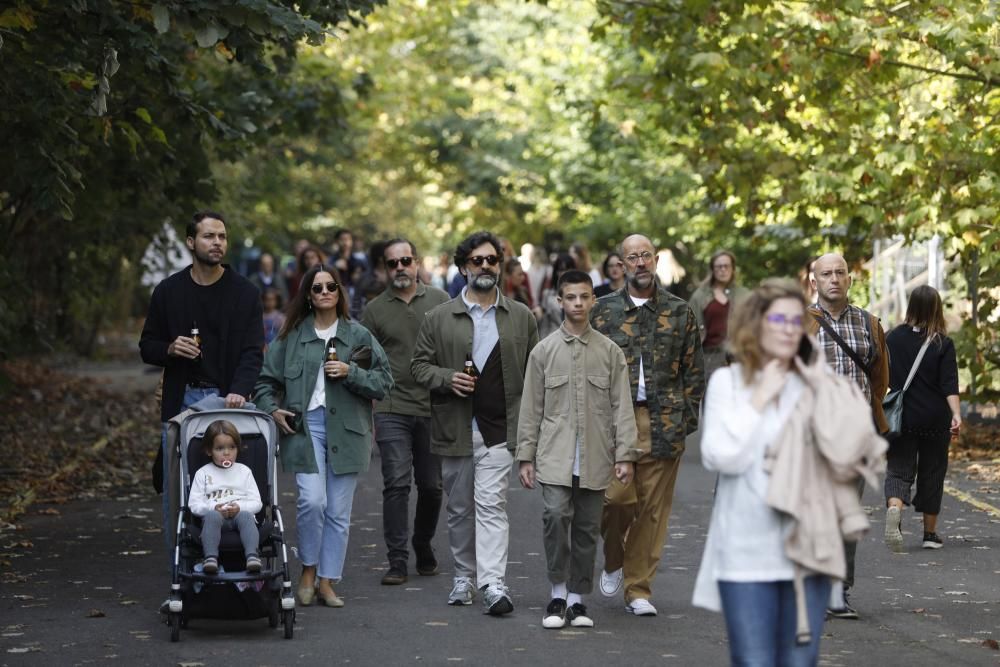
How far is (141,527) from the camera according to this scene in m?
13.5

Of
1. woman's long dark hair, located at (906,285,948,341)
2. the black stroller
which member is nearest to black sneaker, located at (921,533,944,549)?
woman's long dark hair, located at (906,285,948,341)

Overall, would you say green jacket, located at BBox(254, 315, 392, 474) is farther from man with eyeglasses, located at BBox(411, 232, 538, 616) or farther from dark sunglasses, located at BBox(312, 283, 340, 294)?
man with eyeglasses, located at BBox(411, 232, 538, 616)

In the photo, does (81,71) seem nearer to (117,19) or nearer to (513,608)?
(117,19)

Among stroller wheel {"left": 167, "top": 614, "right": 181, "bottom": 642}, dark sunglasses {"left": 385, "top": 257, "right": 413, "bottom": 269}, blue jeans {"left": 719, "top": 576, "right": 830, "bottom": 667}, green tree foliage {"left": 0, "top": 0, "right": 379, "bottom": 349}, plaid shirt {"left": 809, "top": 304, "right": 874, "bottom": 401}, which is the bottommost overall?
stroller wheel {"left": 167, "top": 614, "right": 181, "bottom": 642}

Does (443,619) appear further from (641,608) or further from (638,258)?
(638,258)

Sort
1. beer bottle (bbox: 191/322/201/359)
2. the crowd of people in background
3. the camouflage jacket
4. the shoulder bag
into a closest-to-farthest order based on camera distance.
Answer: the crowd of people in background < the camouflage jacket < beer bottle (bbox: 191/322/201/359) < the shoulder bag

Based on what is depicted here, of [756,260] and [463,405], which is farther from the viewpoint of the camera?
[756,260]

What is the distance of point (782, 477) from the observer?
5547 millimetres

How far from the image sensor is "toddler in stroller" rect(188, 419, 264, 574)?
352 inches

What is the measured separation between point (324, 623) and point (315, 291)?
6.37ft

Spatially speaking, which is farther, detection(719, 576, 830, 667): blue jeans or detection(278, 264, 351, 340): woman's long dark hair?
detection(278, 264, 351, 340): woman's long dark hair

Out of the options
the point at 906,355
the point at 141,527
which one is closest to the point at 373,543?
Result: the point at 141,527

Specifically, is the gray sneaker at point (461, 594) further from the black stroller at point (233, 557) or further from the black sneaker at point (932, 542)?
the black sneaker at point (932, 542)

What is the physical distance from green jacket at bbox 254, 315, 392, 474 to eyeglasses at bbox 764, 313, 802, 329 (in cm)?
459
